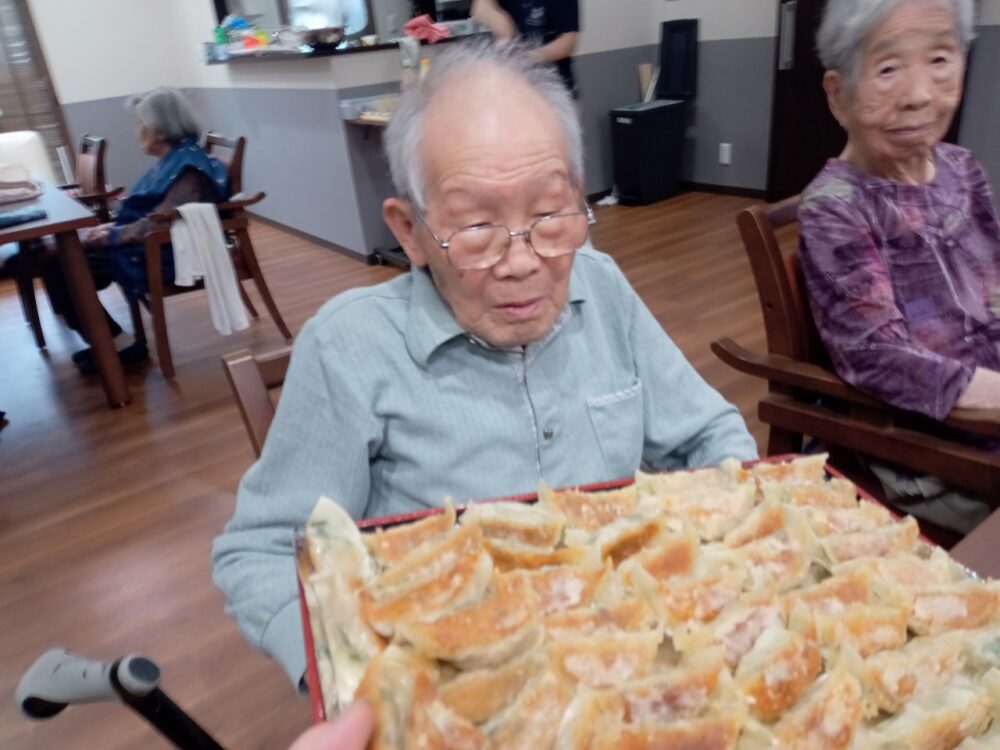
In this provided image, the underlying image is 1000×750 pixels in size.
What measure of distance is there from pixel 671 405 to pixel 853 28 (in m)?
0.75

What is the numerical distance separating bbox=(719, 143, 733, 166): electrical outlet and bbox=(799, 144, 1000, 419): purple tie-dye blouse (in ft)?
13.0

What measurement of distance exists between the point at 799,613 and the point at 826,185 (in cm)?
98

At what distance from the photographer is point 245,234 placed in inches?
133

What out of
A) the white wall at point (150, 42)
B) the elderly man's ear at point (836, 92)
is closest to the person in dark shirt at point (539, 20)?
the white wall at point (150, 42)

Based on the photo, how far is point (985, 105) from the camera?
3.58 metres

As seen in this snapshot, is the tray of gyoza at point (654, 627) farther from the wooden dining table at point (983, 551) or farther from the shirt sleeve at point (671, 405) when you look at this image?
the shirt sleeve at point (671, 405)

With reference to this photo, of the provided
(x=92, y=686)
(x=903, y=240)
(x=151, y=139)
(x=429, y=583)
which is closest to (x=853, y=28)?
(x=903, y=240)

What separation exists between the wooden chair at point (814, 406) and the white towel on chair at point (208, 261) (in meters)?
2.45

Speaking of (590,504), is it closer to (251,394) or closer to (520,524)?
(520,524)

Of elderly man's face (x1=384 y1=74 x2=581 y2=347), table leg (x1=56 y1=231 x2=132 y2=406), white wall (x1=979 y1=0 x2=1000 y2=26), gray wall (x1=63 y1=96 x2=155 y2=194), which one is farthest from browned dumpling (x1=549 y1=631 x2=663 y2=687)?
gray wall (x1=63 y1=96 x2=155 y2=194)

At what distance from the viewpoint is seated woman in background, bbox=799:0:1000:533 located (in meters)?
1.17

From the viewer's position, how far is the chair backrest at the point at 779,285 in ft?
4.24

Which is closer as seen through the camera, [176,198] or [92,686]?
[92,686]

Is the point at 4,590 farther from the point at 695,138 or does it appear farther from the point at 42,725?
the point at 695,138
